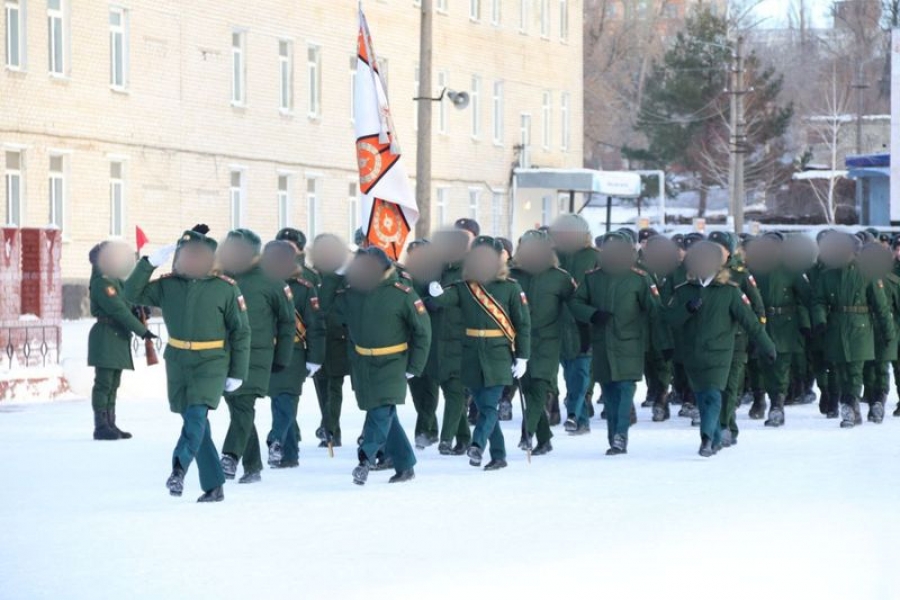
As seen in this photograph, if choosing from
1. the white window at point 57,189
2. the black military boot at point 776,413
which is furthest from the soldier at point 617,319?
the white window at point 57,189

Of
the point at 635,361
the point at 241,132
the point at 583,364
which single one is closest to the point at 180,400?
the point at 635,361

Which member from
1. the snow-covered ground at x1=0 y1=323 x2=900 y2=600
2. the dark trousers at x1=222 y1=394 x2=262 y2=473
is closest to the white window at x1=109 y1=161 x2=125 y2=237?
the snow-covered ground at x1=0 y1=323 x2=900 y2=600

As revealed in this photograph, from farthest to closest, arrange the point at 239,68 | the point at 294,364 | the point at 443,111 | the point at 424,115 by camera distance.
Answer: the point at 443,111 < the point at 239,68 < the point at 424,115 < the point at 294,364

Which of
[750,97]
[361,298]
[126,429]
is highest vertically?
[750,97]

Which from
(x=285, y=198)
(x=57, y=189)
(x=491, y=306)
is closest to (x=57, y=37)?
(x=57, y=189)

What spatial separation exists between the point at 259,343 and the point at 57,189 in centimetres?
2480

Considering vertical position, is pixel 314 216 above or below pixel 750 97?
below

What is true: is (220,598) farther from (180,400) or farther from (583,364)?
(583,364)

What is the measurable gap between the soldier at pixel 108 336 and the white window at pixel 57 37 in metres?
21.0

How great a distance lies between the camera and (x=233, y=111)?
44.1m

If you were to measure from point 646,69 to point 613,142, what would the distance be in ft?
20.8

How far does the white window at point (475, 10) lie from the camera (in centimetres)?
5603

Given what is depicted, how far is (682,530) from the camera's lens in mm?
11406

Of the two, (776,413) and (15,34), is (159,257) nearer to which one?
(776,413)
